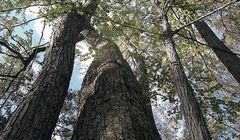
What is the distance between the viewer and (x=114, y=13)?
217 inches

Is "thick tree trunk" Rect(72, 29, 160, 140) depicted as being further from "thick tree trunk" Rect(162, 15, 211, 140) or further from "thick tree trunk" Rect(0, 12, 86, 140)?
"thick tree trunk" Rect(162, 15, 211, 140)

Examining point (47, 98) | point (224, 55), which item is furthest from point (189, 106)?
point (224, 55)

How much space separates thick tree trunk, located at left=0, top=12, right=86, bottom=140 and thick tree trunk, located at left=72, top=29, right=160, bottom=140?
44 centimetres

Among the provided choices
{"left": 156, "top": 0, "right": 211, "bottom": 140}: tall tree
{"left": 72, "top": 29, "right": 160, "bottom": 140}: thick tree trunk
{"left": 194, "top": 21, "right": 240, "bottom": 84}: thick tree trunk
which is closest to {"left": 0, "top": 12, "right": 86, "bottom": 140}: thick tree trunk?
{"left": 72, "top": 29, "right": 160, "bottom": 140}: thick tree trunk

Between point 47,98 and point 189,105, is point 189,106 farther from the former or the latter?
point 47,98

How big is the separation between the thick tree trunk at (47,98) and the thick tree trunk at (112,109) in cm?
44

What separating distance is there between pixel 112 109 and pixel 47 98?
0.89 metres

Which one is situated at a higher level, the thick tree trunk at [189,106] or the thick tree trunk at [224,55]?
the thick tree trunk at [224,55]

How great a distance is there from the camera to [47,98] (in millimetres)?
3836

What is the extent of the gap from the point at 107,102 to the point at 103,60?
1.94 metres

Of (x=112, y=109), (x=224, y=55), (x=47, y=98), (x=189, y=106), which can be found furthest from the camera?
(x=224, y=55)

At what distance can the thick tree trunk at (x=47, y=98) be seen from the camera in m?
3.35

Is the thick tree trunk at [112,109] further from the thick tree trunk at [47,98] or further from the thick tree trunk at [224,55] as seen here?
the thick tree trunk at [224,55]

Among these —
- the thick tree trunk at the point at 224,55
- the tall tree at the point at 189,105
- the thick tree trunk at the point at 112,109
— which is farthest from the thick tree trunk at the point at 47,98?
the thick tree trunk at the point at 224,55
